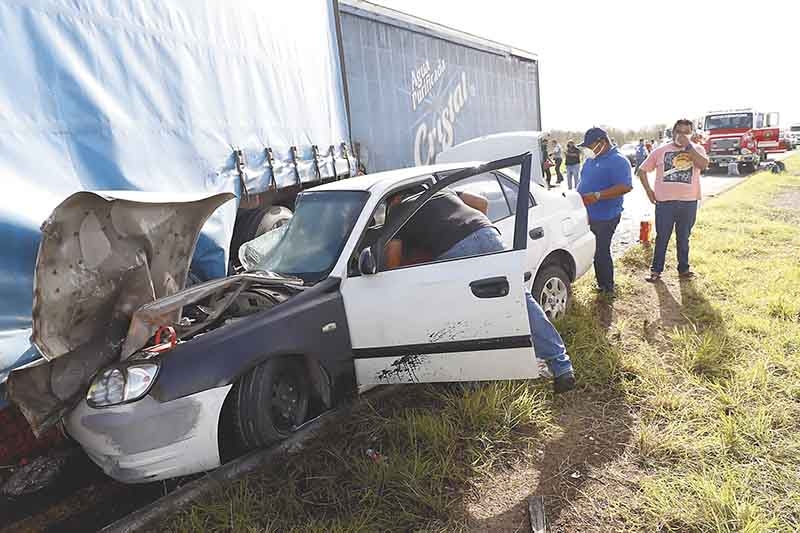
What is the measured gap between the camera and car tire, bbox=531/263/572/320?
4.25m

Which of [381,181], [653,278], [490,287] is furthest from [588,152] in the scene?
[490,287]

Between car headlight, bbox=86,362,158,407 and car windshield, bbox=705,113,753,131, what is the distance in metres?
23.6

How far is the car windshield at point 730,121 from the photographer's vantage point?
2048 cm

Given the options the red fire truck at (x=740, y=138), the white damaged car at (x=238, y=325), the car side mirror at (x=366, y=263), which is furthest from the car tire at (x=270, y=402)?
the red fire truck at (x=740, y=138)

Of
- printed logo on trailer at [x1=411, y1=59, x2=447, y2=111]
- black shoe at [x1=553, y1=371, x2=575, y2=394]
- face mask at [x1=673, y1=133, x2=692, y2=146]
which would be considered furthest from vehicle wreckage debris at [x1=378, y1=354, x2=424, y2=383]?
printed logo on trailer at [x1=411, y1=59, x2=447, y2=111]

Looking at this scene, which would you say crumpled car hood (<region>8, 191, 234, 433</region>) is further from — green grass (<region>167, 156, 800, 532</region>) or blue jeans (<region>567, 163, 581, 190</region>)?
blue jeans (<region>567, 163, 581, 190</region>)

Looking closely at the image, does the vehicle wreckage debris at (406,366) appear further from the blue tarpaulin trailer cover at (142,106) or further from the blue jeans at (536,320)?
the blue tarpaulin trailer cover at (142,106)

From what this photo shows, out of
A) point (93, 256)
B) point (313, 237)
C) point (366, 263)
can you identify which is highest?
point (93, 256)

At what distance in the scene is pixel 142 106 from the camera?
12.2 feet

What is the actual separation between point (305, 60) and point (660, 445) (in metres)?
5.25

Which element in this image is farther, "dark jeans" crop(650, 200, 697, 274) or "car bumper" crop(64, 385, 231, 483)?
"dark jeans" crop(650, 200, 697, 274)

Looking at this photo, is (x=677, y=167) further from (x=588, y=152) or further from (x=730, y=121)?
(x=730, y=121)

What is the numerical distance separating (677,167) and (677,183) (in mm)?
157

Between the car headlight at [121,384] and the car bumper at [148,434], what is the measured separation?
0.12 feet
